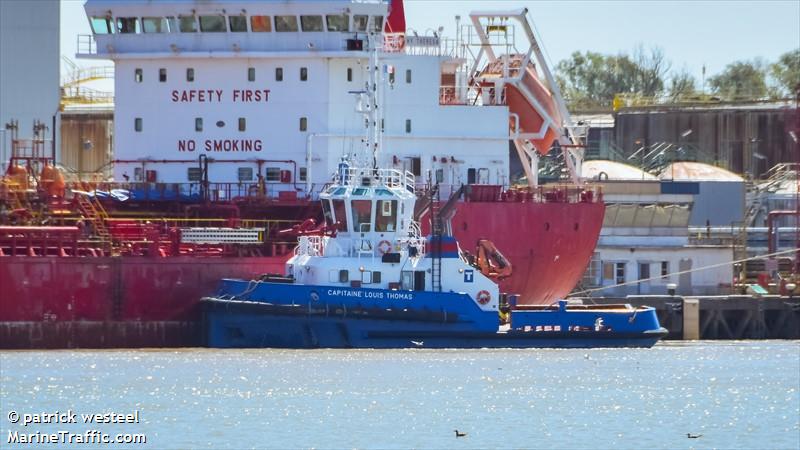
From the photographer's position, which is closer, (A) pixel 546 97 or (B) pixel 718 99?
(A) pixel 546 97

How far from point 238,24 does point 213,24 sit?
597 millimetres

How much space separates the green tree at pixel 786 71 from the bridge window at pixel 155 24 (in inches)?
2003

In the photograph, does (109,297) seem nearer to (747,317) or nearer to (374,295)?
(374,295)

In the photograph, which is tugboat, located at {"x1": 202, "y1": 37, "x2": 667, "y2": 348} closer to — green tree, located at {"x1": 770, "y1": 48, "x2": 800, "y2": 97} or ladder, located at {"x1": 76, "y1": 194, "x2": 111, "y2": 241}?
ladder, located at {"x1": 76, "y1": 194, "x2": 111, "y2": 241}

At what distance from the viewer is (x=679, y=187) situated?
72.4 m

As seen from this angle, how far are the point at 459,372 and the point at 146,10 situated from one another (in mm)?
13941

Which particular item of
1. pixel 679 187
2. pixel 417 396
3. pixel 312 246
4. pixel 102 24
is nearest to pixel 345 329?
pixel 312 246

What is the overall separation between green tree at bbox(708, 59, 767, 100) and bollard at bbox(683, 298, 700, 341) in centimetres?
4821

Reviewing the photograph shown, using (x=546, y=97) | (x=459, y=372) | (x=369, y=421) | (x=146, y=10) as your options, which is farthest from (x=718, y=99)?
(x=369, y=421)

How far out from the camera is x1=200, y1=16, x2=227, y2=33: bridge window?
176 feet

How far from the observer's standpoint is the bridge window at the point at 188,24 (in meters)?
53.9

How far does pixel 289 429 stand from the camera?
124 ft

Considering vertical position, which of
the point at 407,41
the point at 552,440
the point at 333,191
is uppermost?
the point at 407,41

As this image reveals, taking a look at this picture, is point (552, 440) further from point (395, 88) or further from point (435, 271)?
point (395, 88)
